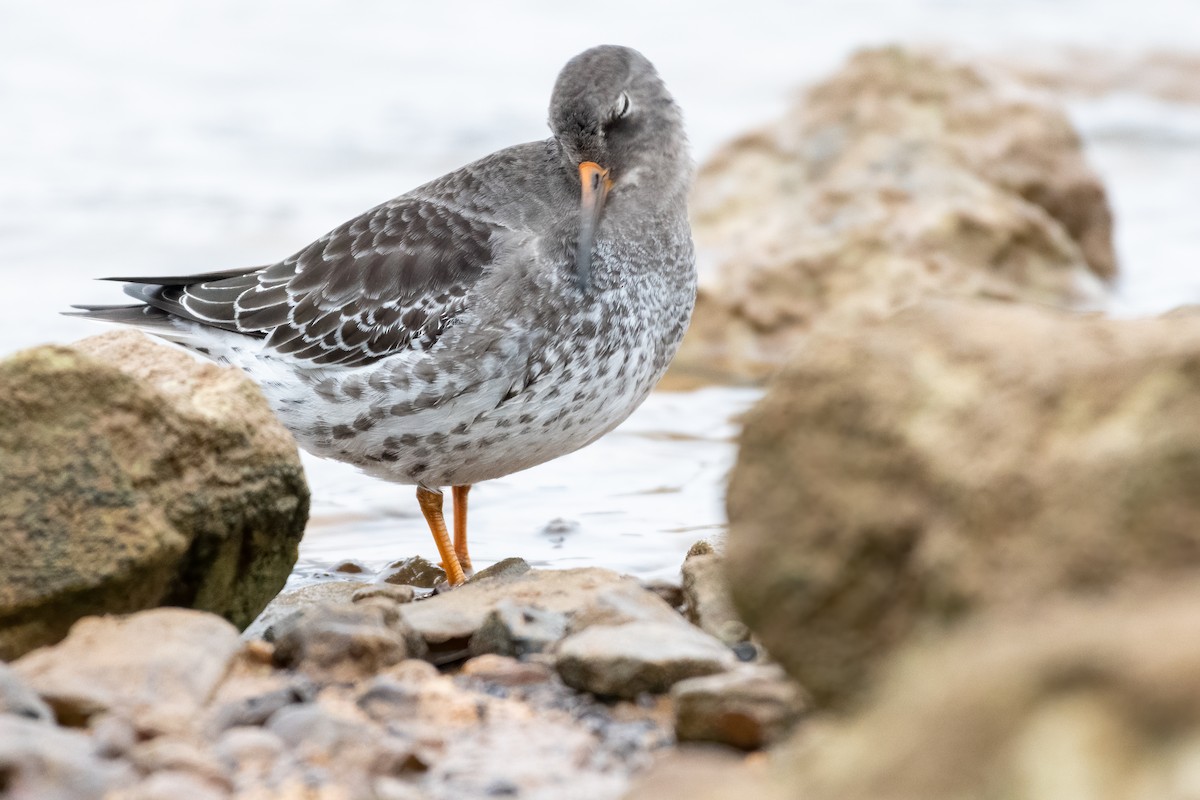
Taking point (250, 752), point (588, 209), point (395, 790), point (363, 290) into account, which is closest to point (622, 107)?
point (588, 209)

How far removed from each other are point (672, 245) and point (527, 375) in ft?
3.45

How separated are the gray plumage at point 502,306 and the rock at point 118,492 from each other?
1.43 metres

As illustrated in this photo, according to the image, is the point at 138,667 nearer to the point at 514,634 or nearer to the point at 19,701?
the point at 19,701

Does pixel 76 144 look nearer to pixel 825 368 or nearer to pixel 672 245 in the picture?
pixel 672 245

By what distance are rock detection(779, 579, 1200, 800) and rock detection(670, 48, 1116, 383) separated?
809 centimetres

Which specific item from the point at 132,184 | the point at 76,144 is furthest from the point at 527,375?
the point at 76,144

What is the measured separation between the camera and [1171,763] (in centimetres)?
209

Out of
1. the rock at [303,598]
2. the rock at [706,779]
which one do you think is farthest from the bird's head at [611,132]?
the rock at [706,779]

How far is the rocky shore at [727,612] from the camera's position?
7.80ft

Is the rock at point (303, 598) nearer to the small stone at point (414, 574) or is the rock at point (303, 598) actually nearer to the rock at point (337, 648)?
the small stone at point (414, 574)

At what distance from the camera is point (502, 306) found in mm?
6395

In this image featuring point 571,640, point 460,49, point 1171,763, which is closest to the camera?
point 1171,763

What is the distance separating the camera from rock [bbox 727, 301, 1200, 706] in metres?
2.88

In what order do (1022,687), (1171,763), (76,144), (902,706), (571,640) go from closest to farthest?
(1171,763), (1022,687), (902,706), (571,640), (76,144)
